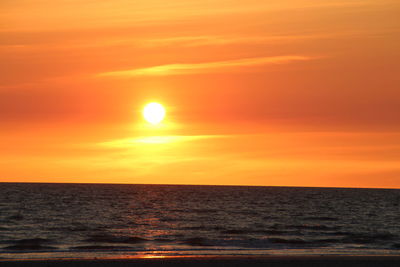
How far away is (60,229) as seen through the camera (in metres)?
63.2

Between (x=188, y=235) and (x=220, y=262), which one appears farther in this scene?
(x=188, y=235)

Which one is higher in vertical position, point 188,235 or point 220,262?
point 188,235

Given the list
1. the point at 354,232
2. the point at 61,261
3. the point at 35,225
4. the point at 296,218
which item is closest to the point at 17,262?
the point at 61,261

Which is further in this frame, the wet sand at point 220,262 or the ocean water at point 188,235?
the ocean water at point 188,235

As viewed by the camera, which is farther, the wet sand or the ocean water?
the ocean water

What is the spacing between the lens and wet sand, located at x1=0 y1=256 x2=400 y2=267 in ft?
113

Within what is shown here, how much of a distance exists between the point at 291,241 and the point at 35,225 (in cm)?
2826

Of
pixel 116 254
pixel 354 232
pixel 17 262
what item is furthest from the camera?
pixel 354 232

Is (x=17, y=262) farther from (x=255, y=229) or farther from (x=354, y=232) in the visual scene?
(x=354, y=232)

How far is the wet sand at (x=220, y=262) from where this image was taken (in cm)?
3431

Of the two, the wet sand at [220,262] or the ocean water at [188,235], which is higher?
the ocean water at [188,235]

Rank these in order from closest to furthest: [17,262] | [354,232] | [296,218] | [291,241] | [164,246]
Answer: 1. [17,262]
2. [164,246]
3. [291,241]
4. [354,232]
5. [296,218]

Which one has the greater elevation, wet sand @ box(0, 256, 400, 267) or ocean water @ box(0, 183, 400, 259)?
ocean water @ box(0, 183, 400, 259)

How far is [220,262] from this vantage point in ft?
116
